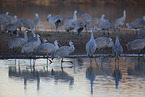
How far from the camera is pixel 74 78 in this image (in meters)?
14.7

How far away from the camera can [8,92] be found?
40.8 ft

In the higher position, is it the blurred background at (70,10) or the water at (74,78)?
the blurred background at (70,10)

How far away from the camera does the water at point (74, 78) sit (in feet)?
40.8

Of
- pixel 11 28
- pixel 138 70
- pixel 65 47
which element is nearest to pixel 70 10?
pixel 11 28

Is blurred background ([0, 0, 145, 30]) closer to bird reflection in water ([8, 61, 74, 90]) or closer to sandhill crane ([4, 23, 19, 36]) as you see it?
sandhill crane ([4, 23, 19, 36])

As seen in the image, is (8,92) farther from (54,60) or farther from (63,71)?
(54,60)

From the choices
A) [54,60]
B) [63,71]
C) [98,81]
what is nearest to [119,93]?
[98,81]

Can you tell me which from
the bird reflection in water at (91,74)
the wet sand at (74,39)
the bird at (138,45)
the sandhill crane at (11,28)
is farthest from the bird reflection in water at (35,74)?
the sandhill crane at (11,28)

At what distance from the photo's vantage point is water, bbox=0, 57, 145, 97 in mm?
12438

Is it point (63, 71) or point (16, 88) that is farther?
point (63, 71)

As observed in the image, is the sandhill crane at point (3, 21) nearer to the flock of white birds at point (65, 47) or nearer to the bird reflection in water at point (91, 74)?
the flock of white birds at point (65, 47)

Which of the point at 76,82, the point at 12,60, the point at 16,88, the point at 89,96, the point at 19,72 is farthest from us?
the point at 12,60

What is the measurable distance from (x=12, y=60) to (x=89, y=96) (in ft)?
24.2

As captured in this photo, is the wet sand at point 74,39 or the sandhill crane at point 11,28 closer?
the wet sand at point 74,39
